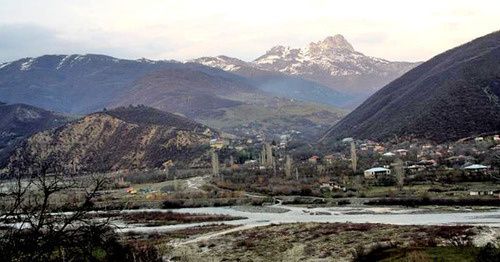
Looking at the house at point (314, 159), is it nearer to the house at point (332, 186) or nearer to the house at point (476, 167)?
the house at point (332, 186)

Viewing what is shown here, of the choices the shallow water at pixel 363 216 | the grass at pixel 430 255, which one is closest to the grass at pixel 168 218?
the shallow water at pixel 363 216

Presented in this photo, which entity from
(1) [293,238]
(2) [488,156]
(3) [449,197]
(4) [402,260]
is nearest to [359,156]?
(2) [488,156]

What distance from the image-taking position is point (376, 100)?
528 ft

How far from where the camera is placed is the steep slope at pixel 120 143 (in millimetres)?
125750

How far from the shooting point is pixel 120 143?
136 m

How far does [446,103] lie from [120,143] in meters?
77.1

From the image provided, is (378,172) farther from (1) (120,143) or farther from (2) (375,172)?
(1) (120,143)

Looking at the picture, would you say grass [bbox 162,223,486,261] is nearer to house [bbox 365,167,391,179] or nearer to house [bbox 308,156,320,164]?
house [bbox 365,167,391,179]

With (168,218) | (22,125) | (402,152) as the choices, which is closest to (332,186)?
(168,218)

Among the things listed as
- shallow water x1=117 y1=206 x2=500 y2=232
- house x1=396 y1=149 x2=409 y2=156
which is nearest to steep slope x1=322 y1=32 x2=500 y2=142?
house x1=396 y1=149 x2=409 y2=156

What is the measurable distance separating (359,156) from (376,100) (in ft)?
220

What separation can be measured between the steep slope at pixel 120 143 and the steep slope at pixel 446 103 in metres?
41.0

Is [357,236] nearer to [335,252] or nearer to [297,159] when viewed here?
[335,252]

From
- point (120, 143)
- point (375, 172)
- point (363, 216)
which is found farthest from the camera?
point (120, 143)
